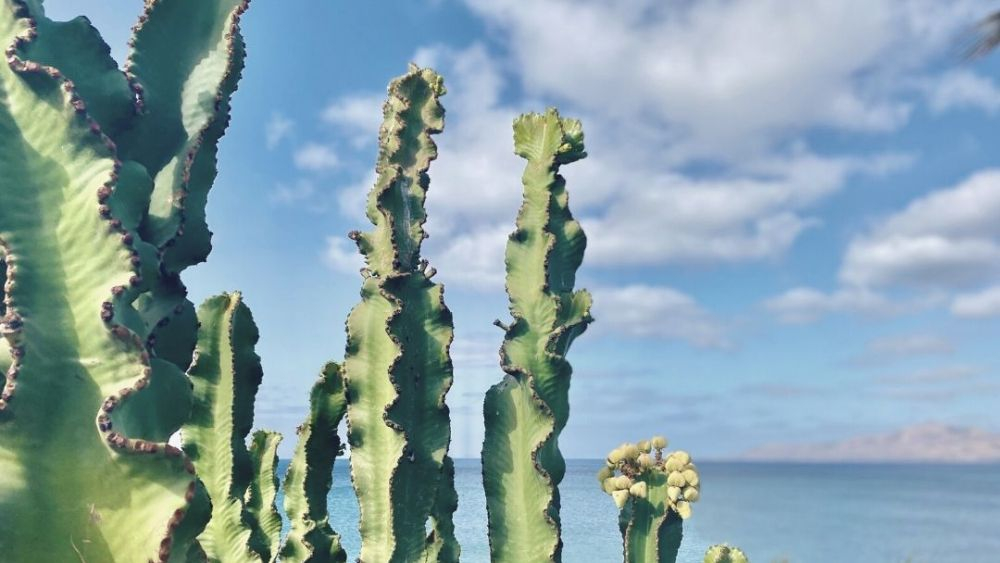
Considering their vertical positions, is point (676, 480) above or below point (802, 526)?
above

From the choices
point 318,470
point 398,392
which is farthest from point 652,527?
point 318,470

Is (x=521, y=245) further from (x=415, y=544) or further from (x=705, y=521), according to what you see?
(x=705, y=521)

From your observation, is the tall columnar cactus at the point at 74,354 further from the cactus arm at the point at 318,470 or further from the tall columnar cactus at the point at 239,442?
the cactus arm at the point at 318,470

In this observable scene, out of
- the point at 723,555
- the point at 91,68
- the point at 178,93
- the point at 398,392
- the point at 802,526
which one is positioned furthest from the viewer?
the point at 802,526

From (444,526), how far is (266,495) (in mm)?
1201

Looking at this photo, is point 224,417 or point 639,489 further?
point 639,489

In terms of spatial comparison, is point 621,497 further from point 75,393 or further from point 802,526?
point 802,526

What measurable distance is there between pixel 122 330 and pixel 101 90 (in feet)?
2.46

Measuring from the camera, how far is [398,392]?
3738 millimetres

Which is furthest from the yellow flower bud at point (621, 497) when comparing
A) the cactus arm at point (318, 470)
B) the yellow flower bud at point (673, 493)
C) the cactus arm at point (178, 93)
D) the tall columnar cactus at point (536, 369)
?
the cactus arm at point (178, 93)

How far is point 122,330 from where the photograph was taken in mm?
1970

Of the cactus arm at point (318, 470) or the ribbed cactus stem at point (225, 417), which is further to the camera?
→ the cactus arm at point (318, 470)

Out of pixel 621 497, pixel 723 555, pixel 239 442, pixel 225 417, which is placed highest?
pixel 225 417

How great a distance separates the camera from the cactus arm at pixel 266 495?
458 centimetres
